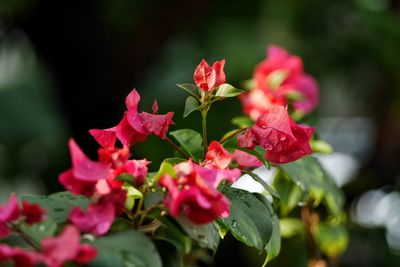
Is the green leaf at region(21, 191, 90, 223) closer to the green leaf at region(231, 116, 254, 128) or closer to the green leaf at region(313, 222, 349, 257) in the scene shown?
the green leaf at region(231, 116, 254, 128)

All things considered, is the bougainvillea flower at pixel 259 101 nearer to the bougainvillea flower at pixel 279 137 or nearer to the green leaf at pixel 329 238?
the green leaf at pixel 329 238

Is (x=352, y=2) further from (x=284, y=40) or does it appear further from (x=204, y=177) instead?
(x=204, y=177)

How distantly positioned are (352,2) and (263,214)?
200cm

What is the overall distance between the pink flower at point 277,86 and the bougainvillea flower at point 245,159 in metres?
0.25

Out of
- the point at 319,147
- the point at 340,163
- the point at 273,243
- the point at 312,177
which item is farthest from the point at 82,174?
the point at 340,163

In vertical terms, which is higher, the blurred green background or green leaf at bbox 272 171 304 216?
green leaf at bbox 272 171 304 216

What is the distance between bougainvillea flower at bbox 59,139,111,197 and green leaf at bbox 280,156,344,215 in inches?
13.9

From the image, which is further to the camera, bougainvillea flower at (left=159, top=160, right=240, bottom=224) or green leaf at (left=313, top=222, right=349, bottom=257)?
green leaf at (left=313, top=222, right=349, bottom=257)

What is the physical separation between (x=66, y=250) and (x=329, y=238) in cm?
73

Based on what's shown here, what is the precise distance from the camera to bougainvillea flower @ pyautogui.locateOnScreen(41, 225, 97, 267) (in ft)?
1.53

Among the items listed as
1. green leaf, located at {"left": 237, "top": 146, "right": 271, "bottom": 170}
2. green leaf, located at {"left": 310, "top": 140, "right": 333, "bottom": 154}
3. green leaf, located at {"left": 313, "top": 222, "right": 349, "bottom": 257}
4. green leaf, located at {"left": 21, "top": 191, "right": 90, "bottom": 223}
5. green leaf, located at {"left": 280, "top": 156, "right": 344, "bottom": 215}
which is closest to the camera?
green leaf, located at {"left": 21, "top": 191, "right": 90, "bottom": 223}

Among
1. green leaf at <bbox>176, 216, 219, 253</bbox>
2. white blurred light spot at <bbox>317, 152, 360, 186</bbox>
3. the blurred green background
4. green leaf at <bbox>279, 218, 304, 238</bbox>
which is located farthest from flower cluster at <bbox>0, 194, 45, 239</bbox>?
white blurred light spot at <bbox>317, 152, 360, 186</bbox>

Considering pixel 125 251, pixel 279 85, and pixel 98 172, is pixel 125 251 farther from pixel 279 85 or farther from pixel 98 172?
pixel 279 85

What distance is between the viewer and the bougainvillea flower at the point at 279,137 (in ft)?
2.12
